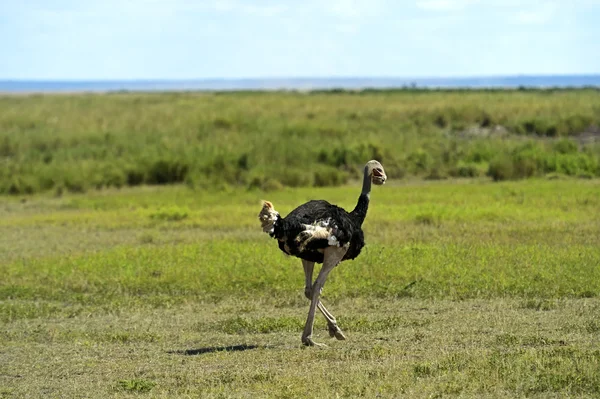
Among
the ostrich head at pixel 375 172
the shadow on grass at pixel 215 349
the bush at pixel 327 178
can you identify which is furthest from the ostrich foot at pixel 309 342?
the bush at pixel 327 178

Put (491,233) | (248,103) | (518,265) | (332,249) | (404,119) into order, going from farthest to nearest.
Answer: (248,103) < (404,119) < (491,233) < (518,265) < (332,249)

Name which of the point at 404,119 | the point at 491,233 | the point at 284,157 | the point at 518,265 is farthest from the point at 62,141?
the point at 518,265

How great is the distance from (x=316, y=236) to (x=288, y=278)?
4.06m

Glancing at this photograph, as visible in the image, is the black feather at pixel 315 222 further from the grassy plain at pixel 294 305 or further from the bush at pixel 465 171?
the bush at pixel 465 171

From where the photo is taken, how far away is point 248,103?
61.6 m

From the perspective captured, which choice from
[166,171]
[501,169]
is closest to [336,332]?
[501,169]

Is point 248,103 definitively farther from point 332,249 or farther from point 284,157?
point 332,249

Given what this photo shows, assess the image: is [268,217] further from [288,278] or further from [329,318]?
[288,278]

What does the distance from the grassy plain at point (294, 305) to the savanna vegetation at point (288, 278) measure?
1.5 inches

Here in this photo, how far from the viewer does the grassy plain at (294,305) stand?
823 cm

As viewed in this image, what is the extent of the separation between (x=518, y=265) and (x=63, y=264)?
7.10 meters

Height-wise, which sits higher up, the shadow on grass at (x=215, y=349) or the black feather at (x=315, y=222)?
the black feather at (x=315, y=222)

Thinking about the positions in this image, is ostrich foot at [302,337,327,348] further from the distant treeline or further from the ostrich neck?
the distant treeline

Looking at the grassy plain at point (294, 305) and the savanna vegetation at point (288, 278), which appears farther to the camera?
the savanna vegetation at point (288, 278)
